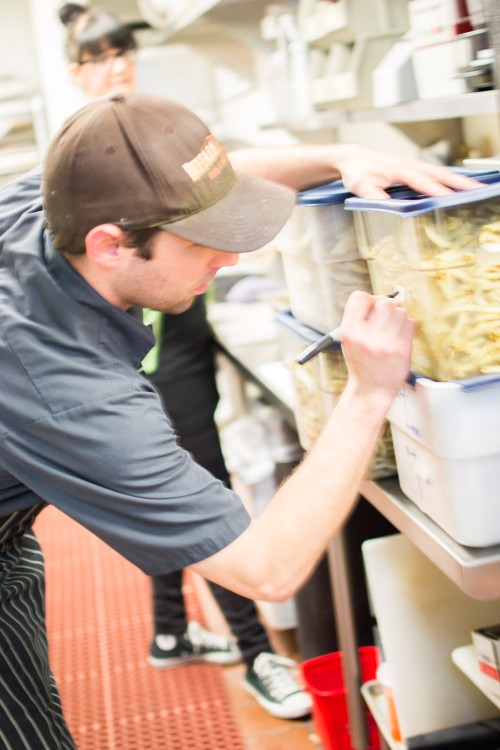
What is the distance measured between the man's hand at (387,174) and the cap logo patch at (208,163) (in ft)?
0.75

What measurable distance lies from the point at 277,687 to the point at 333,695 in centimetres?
47

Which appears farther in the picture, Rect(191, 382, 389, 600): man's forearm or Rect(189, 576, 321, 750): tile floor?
Rect(189, 576, 321, 750): tile floor

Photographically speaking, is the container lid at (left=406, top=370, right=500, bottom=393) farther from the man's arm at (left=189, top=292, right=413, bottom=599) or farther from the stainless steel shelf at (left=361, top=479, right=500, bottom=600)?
the stainless steel shelf at (left=361, top=479, right=500, bottom=600)

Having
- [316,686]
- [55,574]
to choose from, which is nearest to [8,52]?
[55,574]

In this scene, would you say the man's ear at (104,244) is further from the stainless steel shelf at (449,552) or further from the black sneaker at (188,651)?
the black sneaker at (188,651)

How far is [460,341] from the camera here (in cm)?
124

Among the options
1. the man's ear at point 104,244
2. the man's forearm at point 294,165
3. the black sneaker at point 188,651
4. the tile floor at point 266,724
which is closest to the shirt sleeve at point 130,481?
the man's ear at point 104,244

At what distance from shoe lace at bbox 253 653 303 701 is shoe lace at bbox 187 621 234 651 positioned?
0.28 m

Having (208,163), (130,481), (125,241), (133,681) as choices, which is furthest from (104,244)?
(133,681)

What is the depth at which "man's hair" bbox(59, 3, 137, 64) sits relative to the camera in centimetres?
277

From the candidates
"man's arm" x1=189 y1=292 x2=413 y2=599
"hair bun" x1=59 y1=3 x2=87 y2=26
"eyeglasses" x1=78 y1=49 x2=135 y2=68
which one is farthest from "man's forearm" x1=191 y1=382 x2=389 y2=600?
"hair bun" x1=59 y1=3 x2=87 y2=26

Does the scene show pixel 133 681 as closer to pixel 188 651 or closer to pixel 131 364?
pixel 188 651

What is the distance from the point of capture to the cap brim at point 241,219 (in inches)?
50.9

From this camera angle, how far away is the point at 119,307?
1.37 m
